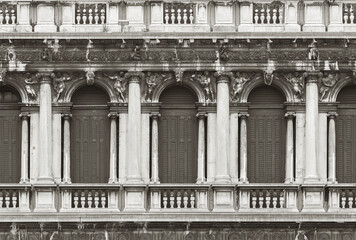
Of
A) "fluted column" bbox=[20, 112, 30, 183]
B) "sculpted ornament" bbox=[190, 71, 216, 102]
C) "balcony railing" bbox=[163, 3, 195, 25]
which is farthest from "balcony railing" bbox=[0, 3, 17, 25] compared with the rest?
"sculpted ornament" bbox=[190, 71, 216, 102]

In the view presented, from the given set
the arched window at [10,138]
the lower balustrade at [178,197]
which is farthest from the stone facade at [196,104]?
the arched window at [10,138]

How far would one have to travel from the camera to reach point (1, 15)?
178ft

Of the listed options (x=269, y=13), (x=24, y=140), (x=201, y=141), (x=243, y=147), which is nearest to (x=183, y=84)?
(x=201, y=141)

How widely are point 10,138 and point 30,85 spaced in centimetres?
155

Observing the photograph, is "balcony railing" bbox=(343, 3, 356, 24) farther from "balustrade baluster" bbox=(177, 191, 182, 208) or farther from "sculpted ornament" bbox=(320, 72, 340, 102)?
"balustrade baluster" bbox=(177, 191, 182, 208)

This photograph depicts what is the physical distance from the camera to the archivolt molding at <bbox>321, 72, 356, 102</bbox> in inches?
2132

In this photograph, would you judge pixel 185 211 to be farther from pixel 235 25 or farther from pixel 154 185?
pixel 235 25

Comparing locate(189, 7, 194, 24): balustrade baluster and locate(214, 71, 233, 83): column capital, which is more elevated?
locate(189, 7, 194, 24): balustrade baluster

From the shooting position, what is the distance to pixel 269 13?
54.2 metres

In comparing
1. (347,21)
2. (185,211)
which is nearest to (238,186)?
(185,211)

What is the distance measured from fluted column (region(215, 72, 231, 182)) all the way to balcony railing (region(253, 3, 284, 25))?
69.9 inches

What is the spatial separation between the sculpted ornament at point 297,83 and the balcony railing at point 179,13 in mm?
2996

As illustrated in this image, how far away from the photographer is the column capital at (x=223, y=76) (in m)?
53.9

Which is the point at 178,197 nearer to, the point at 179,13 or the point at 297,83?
the point at 297,83
